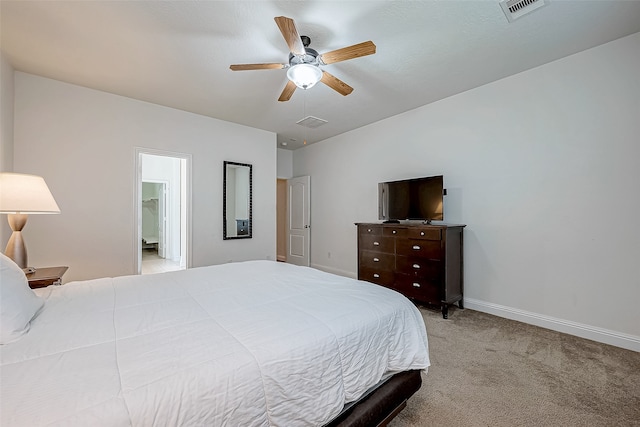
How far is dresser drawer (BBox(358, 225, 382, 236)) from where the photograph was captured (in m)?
3.77

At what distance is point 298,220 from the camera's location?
6145 mm

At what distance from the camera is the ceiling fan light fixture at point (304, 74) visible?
2225 millimetres

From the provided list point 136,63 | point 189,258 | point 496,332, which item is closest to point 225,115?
point 136,63

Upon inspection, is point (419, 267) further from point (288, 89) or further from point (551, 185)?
point (288, 89)

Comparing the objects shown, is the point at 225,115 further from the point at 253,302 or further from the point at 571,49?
the point at 571,49

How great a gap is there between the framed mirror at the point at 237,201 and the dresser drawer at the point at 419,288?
8.85ft

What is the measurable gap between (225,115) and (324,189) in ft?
7.60

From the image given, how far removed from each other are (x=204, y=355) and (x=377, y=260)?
3104mm

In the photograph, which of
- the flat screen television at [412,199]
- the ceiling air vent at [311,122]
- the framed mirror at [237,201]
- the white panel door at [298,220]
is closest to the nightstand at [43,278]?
the framed mirror at [237,201]

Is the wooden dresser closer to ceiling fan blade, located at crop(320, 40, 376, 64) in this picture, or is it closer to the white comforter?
the white comforter

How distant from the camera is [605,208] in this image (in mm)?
2486

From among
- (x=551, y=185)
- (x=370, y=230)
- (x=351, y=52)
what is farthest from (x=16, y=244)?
(x=551, y=185)

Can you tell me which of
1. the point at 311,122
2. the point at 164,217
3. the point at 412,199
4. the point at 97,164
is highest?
the point at 311,122

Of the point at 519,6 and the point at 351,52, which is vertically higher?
the point at 519,6
